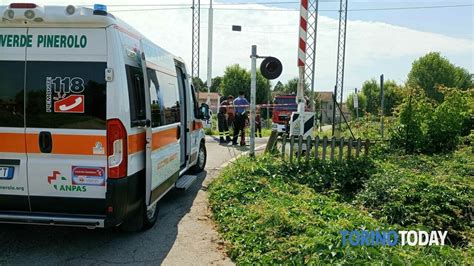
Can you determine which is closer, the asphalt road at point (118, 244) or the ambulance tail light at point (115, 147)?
the ambulance tail light at point (115, 147)

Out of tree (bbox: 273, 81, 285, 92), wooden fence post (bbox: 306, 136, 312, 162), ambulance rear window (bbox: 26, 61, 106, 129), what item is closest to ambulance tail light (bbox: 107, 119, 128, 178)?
ambulance rear window (bbox: 26, 61, 106, 129)

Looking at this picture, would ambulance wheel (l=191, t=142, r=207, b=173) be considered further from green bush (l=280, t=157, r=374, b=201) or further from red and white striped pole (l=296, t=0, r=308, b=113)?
red and white striped pole (l=296, t=0, r=308, b=113)

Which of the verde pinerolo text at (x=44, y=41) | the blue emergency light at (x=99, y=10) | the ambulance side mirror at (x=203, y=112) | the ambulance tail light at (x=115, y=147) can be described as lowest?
the ambulance tail light at (x=115, y=147)

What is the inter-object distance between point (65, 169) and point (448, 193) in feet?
17.7

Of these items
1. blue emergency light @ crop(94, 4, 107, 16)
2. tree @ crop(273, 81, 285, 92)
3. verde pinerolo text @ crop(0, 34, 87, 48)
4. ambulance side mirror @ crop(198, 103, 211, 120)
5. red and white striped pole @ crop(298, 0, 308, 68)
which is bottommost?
ambulance side mirror @ crop(198, 103, 211, 120)

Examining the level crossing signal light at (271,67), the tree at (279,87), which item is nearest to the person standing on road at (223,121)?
the level crossing signal light at (271,67)

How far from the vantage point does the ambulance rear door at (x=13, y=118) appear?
4.31 m

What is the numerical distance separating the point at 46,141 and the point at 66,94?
1.81 feet

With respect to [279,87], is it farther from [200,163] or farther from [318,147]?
[318,147]

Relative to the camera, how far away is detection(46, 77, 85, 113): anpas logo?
427 cm

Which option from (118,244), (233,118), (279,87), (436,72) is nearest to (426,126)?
(233,118)

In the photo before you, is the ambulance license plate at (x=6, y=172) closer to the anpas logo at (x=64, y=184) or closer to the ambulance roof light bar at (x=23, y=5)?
the anpas logo at (x=64, y=184)

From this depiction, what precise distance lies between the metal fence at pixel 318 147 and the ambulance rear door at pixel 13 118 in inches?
190
